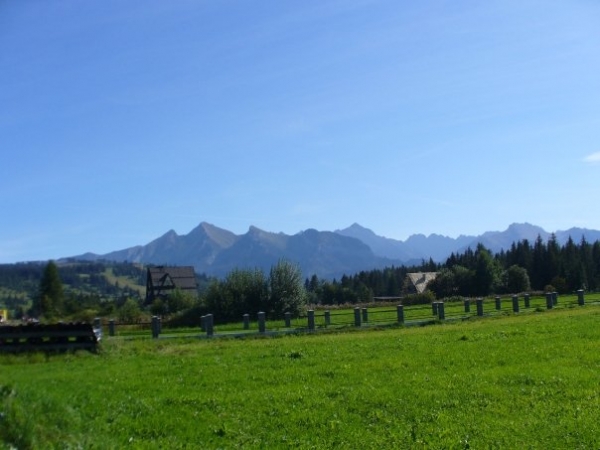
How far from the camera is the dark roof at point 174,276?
102312mm

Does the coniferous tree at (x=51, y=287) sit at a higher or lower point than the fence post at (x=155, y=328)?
higher

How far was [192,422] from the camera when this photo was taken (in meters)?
10.5

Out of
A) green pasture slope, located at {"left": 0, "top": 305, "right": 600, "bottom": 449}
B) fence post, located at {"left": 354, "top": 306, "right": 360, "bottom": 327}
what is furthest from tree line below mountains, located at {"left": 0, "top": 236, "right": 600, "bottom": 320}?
green pasture slope, located at {"left": 0, "top": 305, "right": 600, "bottom": 449}

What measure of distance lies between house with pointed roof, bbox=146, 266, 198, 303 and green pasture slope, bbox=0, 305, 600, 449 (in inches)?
3310

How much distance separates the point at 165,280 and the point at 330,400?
94670 millimetres

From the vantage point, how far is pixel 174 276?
105 meters

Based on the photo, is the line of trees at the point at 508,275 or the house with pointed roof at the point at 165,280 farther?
the house with pointed roof at the point at 165,280

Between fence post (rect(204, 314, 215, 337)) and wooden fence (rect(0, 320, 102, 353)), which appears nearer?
wooden fence (rect(0, 320, 102, 353))

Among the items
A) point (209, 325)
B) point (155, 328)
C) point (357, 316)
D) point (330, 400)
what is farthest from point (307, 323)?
point (330, 400)

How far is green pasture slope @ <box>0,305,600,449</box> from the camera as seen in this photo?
909 centimetres

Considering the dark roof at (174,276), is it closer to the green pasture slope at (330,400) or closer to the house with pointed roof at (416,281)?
the house with pointed roof at (416,281)

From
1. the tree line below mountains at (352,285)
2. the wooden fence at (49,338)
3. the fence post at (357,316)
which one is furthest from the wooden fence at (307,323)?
the wooden fence at (49,338)

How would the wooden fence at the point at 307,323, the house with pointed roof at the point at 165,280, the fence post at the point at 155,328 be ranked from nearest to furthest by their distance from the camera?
the fence post at the point at 155,328
the wooden fence at the point at 307,323
the house with pointed roof at the point at 165,280

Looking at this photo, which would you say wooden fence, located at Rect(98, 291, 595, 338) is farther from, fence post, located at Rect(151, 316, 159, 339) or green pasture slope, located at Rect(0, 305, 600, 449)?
green pasture slope, located at Rect(0, 305, 600, 449)
